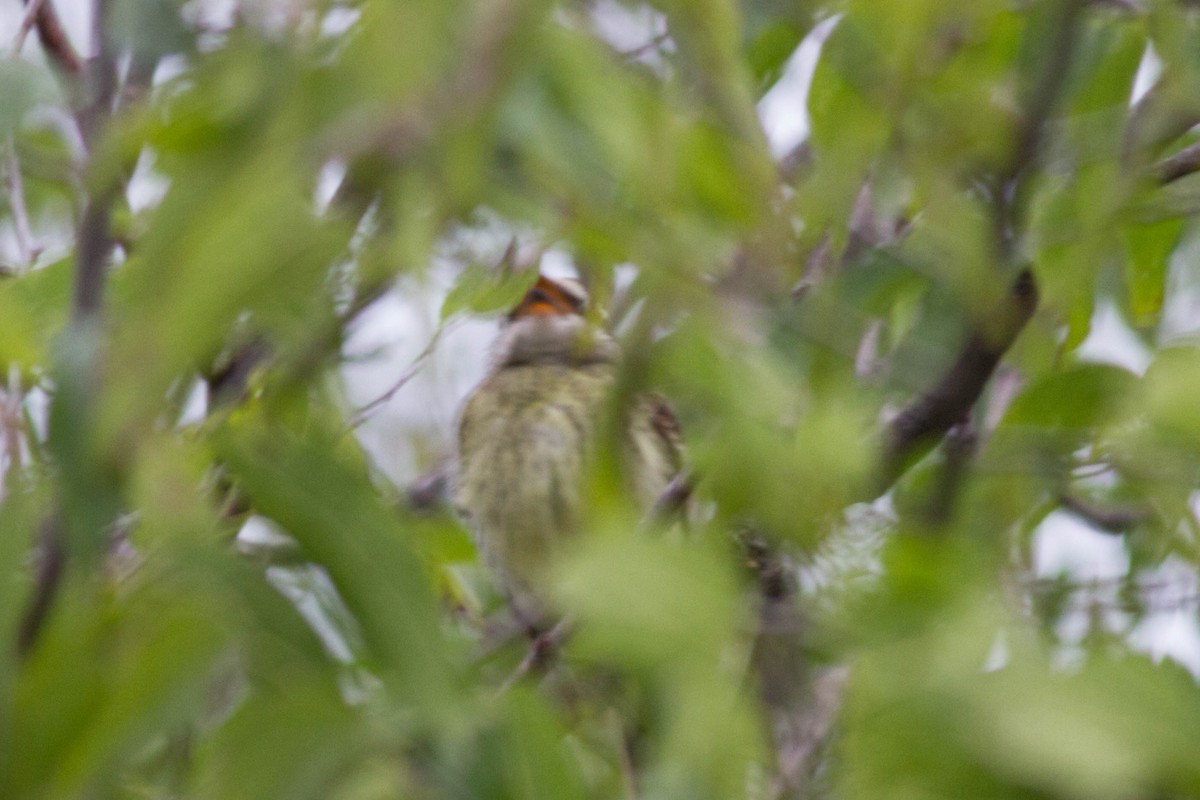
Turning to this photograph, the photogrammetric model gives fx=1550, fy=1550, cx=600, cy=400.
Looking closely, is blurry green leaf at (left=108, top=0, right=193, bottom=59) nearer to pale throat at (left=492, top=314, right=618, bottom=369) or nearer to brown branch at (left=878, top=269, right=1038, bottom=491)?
brown branch at (left=878, top=269, right=1038, bottom=491)

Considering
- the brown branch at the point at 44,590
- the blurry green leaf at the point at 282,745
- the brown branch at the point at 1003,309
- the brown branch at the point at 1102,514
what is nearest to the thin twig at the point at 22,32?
the brown branch at the point at 44,590

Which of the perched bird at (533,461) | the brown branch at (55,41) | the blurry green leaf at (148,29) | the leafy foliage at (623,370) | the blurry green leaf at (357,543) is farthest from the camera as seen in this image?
the perched bird at (533,461)

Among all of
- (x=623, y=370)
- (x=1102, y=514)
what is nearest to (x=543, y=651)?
(x=1102, y=514)

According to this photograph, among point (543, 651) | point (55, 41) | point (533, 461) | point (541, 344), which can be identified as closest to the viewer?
point (543, 651)

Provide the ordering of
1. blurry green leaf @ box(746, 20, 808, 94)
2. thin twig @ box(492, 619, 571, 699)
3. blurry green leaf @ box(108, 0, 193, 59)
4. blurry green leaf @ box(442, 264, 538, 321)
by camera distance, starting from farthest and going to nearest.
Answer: thin twig @ box(492, 619, 571, 699)
blurry green leaf @ box(442, 264, 538, 321)
blurry green leaf @ box(746, 20, 808, 94)
blurry green leaf @ box(108, 0, 193, 59)

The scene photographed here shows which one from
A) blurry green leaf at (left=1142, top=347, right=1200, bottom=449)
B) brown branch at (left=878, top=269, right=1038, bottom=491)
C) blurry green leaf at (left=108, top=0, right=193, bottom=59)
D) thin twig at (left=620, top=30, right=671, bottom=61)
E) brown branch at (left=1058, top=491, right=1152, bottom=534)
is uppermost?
blurry green leaf at (left=108, top=0, right=193, bottom=59)

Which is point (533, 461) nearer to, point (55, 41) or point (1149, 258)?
point (55, 41)

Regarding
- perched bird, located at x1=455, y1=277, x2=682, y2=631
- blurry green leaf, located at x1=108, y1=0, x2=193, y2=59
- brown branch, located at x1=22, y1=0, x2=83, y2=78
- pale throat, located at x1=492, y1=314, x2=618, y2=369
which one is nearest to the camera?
blurry green leaf, located at x1=108, y1=0, x2=193, y2=59

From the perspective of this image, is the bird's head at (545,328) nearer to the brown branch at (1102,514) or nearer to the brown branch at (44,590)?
the brown branch at (1102,514)

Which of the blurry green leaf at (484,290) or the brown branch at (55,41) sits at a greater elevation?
the brown branch at (55,41)

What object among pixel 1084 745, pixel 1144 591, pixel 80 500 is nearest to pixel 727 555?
pixel 1084 745

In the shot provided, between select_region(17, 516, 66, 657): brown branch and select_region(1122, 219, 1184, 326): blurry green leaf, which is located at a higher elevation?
select_region(17, 516, 66, 657): brown branch

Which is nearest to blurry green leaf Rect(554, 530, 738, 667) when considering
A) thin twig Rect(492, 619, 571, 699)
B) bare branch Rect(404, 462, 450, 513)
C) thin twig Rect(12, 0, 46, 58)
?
thin twig Rect(12, 0, 46, 58)

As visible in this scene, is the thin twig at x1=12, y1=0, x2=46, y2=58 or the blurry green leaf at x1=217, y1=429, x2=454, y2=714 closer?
the blurry green leaf at x1=217, y1=429, x2=454, y2=714
